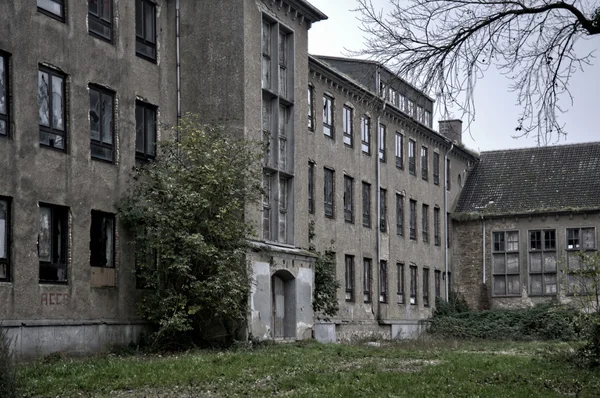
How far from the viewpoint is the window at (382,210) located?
146ft

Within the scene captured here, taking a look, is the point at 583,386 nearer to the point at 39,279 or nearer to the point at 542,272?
the point at 39,279

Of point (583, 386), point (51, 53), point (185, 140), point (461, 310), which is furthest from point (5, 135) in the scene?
point (461, 310)

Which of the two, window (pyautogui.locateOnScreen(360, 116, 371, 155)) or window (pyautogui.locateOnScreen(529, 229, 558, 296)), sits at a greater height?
window (pyautogui.locateOnScreen(360, 116, 371, 155))

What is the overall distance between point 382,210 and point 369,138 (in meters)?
3.60

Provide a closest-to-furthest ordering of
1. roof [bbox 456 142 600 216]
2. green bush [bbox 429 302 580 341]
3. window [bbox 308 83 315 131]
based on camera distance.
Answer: window [bbox 308 83 315 131] < green bush [bbox 429 302 580 341] < roof [bbox 456 142 600 216]

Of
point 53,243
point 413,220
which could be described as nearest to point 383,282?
point 413,220

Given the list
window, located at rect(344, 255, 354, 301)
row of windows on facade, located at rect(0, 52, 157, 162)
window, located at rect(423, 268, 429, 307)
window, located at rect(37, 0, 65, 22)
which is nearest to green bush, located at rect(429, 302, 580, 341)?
window, located at rect(423, 268, 429, 307)

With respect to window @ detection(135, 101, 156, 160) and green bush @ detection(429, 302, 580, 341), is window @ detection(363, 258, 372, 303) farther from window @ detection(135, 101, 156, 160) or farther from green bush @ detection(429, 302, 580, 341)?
window @ detection(135, 101, 156, 160)

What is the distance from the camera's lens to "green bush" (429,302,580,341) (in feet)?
150

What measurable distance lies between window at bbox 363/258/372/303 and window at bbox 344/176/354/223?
243 centimetres

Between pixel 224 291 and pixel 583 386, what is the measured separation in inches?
423

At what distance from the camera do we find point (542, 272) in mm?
52219

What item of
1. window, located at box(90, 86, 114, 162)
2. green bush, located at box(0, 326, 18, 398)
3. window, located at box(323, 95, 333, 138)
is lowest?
green bush, located at box(0, 326, 18, 398)

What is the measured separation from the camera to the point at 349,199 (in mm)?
41406
